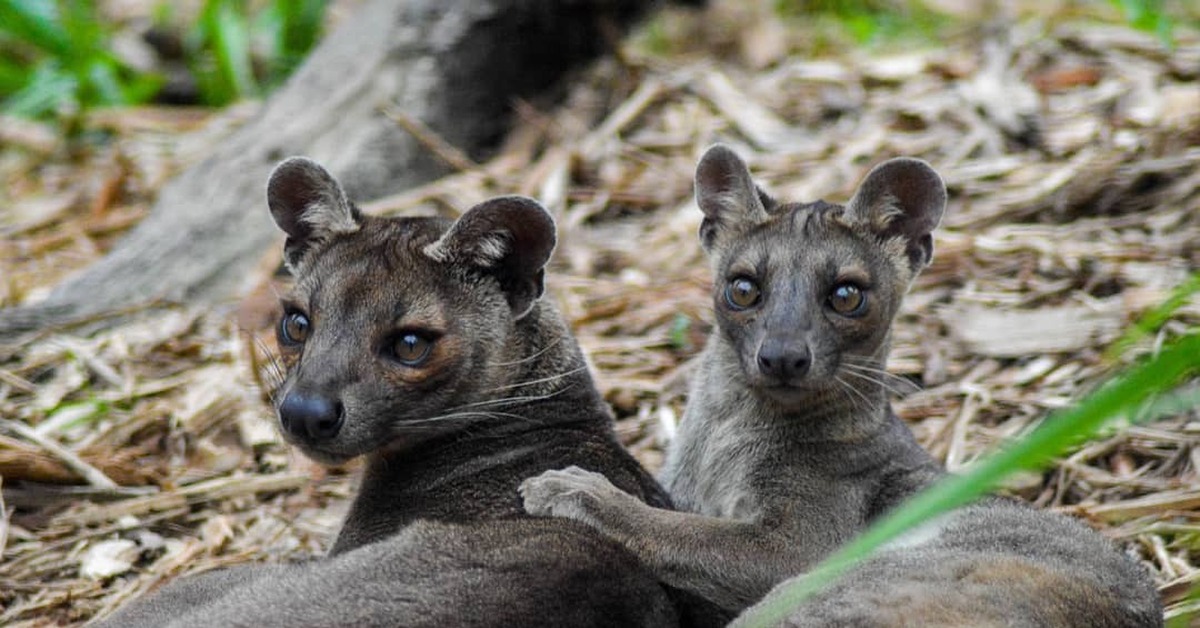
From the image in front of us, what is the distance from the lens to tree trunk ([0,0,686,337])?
906 cm

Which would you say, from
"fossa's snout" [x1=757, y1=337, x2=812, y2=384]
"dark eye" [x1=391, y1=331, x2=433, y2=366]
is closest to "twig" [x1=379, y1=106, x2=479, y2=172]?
"dark eye" [x1=391, y1=331, x2=433, y2=366]

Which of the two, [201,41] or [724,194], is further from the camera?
[201,41]

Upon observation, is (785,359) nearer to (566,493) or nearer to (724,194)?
(566,493)

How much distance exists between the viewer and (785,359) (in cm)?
569

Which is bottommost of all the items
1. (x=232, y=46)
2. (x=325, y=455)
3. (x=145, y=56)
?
(x=145, y=56)

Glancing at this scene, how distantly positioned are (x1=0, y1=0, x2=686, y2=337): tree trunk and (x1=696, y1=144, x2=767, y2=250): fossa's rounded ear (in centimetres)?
363

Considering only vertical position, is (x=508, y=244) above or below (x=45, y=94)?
above

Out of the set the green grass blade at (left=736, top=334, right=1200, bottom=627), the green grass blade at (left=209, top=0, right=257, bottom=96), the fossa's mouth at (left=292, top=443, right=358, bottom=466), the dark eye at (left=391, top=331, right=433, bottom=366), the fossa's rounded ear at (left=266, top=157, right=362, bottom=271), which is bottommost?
the green grass blade at (left=209, top=0, right=257, bottom=96)

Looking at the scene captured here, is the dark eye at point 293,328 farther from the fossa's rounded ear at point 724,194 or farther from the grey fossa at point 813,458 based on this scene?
the fossa's rounded ear at point 724,194

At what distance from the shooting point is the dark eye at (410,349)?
18.0 ft

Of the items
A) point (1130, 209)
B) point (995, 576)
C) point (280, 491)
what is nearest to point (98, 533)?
point (280, 491)

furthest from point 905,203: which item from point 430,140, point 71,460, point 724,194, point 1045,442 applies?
point 430,140

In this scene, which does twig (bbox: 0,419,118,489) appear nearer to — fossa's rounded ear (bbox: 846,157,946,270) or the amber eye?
the amber eye

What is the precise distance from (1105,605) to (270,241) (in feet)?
20.5
